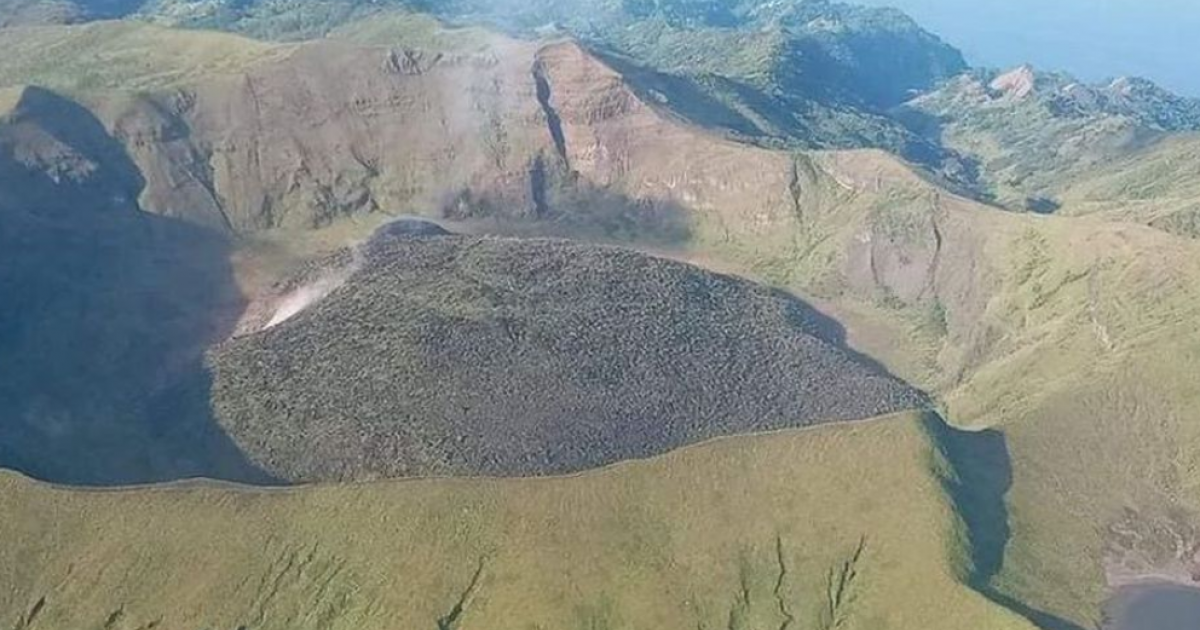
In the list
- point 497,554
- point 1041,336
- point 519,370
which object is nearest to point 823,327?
point 1041,336

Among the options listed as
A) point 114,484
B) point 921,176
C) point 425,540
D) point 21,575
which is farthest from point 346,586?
point 921,176

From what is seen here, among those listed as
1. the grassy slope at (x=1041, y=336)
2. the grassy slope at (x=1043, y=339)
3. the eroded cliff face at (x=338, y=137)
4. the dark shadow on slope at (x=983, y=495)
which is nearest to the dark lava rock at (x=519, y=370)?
the grassy slope at (x=1041, y=336)

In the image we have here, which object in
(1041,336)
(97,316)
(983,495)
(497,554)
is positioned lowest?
(97,316)

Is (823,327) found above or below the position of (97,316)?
below

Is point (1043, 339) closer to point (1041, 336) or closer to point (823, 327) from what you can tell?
point (1041, 336)

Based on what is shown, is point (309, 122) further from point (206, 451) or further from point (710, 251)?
point (206, 451)

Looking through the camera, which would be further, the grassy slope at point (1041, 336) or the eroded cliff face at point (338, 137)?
the eroded cliff face at point (338, 137)

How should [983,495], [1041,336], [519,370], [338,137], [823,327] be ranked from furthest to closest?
[338,137]
[823,327]
[1041,336]
[519,370]
[983,495]

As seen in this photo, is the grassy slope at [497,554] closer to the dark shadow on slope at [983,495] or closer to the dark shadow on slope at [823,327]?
the dark shadow on slope at [983,495]
